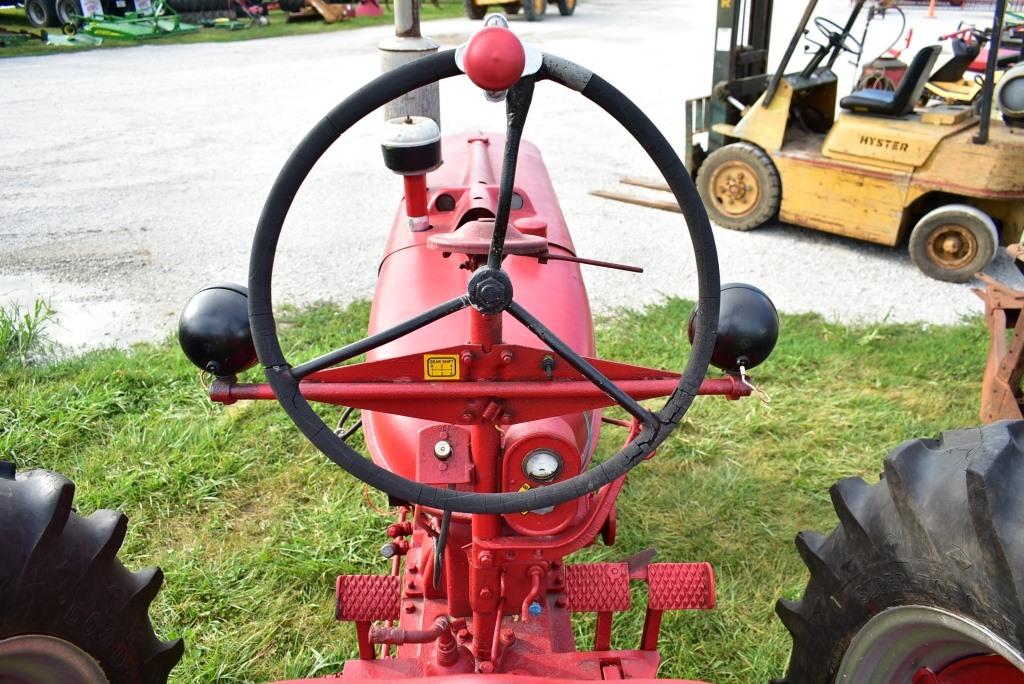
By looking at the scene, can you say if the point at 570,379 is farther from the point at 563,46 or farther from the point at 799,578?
the point at 563,46

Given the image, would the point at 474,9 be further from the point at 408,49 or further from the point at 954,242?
the point at 408,49

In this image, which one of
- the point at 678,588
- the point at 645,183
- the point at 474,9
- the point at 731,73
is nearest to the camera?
the point at 678,588

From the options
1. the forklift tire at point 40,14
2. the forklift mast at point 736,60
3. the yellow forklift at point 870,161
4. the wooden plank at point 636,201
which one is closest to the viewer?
the yellow forklift at point 870,161

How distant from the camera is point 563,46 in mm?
13719

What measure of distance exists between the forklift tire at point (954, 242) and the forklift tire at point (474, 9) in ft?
46.5

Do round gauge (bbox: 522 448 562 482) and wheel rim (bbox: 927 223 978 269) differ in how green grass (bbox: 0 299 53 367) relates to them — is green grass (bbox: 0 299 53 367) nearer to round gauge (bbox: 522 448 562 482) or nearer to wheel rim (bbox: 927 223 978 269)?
round gauge (bbox: 522 448 562 482)

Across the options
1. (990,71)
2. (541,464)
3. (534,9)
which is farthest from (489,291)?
(534,9)

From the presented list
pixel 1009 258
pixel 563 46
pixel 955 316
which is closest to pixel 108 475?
pixel 955 316

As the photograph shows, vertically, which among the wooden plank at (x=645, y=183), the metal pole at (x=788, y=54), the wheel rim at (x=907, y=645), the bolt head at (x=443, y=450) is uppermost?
the metal pole at (x=788, y=54)

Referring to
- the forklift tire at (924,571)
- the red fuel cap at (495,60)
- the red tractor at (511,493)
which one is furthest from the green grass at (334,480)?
the red fuel cap at (495,60)

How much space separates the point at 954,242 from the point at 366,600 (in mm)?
4355

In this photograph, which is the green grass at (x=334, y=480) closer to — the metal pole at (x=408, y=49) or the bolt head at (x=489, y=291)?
the metal pole at (x=408, y=49)

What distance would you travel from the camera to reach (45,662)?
4.59 ft

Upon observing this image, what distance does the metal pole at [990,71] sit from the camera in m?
4.15
